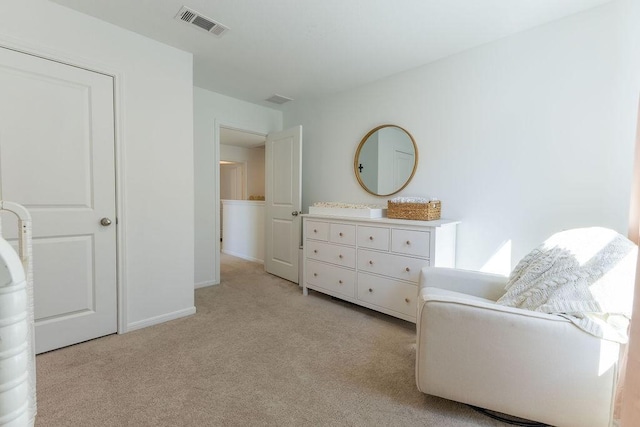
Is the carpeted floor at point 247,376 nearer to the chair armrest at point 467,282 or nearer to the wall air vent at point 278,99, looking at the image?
the chair armrest at point 467,282

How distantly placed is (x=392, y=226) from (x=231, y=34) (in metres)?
1.97

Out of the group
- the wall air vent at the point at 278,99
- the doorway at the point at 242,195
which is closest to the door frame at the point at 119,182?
the doorway at the point at 242,195

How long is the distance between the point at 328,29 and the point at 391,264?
1892 millimetres

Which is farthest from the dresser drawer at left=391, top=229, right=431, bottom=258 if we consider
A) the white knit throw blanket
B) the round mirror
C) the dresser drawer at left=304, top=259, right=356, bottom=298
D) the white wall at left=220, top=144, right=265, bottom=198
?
the white wall at left=220, top=144, right=265, bottom=198

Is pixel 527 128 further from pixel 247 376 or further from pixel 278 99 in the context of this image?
pixel 278 99

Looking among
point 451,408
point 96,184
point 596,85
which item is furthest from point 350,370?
point 596,85

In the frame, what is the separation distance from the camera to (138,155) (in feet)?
7.39

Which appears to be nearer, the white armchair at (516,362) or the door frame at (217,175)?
the white armchair at (516,362)

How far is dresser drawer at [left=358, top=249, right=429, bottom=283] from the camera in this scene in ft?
7.45

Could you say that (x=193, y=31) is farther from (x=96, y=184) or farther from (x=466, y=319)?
(x=466, y=319)

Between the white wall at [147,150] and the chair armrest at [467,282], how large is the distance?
6.70 feet

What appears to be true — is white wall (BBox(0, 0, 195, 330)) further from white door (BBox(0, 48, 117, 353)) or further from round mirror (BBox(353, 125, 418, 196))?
round mirror (BBox(353, 125, 418, 196))

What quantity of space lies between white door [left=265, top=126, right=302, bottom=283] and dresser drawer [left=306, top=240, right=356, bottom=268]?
52 centimetres

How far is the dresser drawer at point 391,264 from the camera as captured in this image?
7.45 ft
